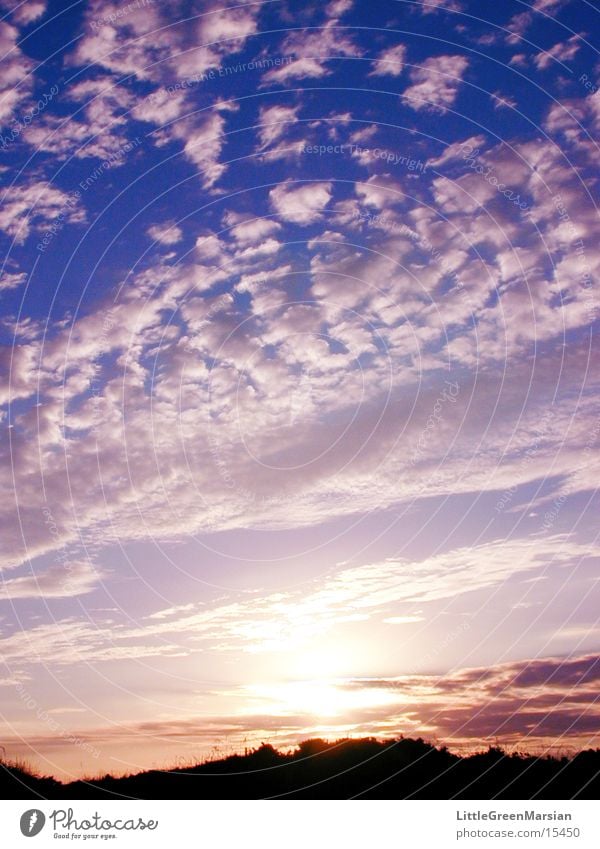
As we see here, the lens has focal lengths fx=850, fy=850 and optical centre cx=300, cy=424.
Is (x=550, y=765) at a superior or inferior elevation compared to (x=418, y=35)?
inferior

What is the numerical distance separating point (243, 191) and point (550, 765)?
27067mm

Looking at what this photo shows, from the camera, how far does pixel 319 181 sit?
38.2 metres

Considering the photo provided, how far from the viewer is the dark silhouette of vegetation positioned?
3138cm

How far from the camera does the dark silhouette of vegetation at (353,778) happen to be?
3138cm
